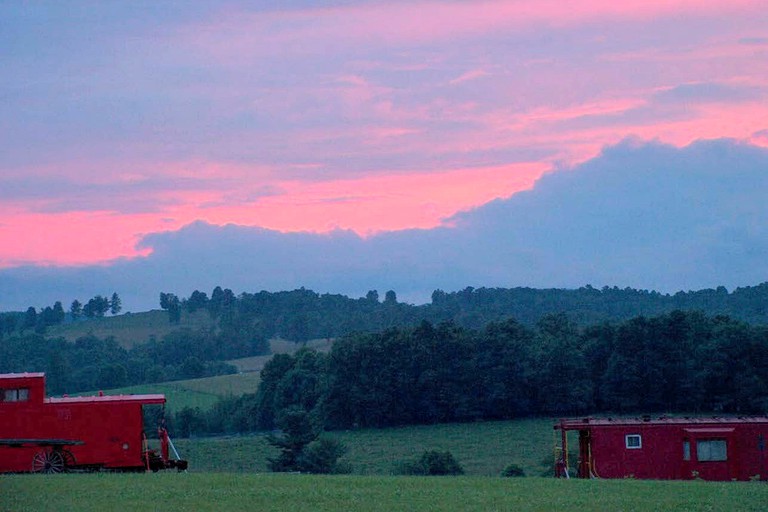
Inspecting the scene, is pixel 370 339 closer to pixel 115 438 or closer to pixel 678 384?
pixel 678 384

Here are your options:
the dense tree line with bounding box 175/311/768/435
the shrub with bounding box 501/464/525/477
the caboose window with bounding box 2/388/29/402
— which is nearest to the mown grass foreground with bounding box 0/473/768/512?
the caboose window with bounding box 2/388/29/402

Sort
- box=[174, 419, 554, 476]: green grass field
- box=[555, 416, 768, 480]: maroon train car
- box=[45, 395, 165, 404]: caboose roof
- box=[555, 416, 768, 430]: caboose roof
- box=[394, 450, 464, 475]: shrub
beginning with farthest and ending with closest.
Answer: box=[174, 419, 554, 476]: green grass field → box=[394, 450, 464, 475]: shrub → box=[555, 416, 768, 430]: caboose roof → box=[555, 416, 768, 480]: maroon train car → box=[45, 395, 165, 404]: caboose roof

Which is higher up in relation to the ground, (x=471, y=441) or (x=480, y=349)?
(x=480, y=349)

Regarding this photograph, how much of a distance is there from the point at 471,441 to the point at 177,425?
3052 centimetres

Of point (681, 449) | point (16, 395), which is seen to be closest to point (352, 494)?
point (16, 395)

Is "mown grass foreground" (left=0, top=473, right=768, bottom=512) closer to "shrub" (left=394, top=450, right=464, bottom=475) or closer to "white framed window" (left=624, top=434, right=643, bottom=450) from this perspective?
"white framed window" (left=624, top=434, right=643, bottom=450)

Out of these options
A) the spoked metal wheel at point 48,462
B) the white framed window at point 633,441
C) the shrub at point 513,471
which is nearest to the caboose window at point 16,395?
the spoked metal wheel at point 48,462

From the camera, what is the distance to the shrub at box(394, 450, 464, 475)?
68.7 meters

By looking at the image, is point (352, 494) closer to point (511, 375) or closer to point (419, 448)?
point (419, 448)

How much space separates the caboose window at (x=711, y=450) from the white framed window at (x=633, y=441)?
2241mm

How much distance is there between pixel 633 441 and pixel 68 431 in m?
21.9

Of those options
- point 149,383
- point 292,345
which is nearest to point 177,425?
point 149,383

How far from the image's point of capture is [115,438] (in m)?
40.6

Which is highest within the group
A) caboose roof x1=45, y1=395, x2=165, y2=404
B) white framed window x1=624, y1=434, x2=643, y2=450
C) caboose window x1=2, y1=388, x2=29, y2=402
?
caboose window x1=2, y1=388, x2=29, y2=402
